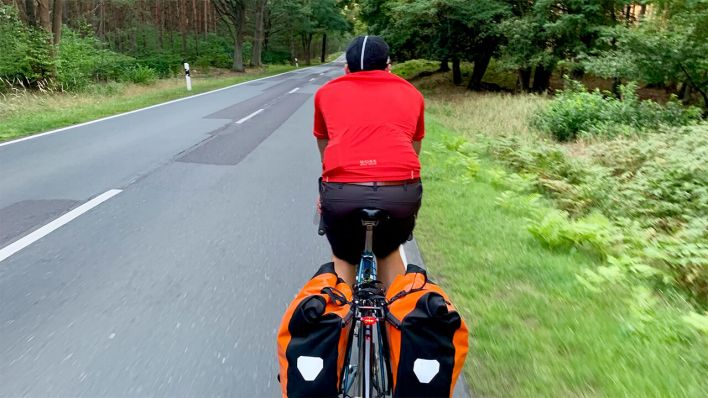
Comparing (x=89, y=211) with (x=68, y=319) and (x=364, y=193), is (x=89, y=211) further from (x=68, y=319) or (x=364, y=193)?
(x=364, y=193)

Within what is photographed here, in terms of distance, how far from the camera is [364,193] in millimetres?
2533

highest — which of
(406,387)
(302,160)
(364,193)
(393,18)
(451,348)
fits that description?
(393,18)

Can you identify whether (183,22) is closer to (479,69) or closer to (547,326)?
(479,69)

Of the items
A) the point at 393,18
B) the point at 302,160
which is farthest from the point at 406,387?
the point at 393,18

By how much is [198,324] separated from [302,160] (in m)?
6.04

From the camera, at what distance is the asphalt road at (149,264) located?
3.24 m

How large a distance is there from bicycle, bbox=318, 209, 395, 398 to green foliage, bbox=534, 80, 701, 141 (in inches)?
435

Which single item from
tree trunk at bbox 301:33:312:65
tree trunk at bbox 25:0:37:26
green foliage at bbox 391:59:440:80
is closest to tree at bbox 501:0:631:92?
green foliage at bbox 391:59:440:80

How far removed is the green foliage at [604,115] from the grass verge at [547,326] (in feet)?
26.6

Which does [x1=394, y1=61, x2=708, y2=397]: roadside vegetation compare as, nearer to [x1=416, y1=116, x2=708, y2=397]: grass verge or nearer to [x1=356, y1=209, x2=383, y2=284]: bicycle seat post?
[x1=416, y1=116, x2=708, y2=397]: grass verge

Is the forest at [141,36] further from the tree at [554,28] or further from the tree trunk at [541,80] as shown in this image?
the tree trunk at [541,80]

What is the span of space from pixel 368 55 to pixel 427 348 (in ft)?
4.95

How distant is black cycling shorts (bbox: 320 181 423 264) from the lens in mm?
2533

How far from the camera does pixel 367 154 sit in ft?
8.49
